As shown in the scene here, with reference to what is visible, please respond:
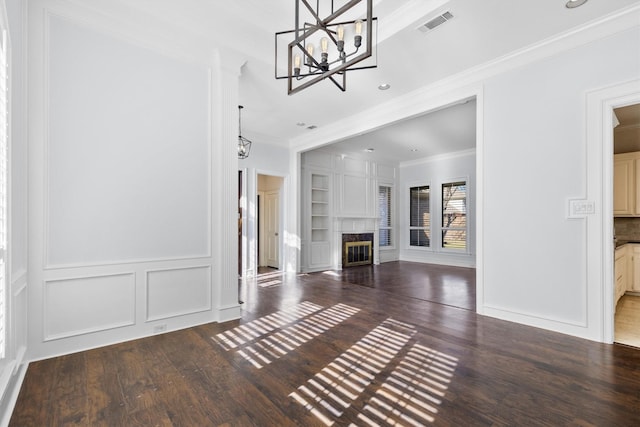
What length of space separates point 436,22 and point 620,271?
4.57 meters

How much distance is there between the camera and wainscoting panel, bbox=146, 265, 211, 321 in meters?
3.20

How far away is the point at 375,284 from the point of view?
5.80 metres

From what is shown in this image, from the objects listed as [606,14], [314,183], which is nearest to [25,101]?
[606,14]

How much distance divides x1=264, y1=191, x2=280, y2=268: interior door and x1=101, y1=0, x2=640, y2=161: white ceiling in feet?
10.6

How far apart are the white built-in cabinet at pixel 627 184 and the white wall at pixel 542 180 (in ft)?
11.1

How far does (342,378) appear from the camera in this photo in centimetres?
232

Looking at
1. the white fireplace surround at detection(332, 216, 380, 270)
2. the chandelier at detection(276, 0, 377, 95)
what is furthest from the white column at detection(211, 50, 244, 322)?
the white fireplace surround at detection(332, 216, 380, 270)

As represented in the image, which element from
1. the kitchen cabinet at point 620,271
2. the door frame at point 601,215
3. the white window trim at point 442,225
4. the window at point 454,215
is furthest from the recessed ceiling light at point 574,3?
the window at point 454,215

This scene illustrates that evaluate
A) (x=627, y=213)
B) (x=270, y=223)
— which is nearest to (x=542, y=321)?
(x=627, y=213)

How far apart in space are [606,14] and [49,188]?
523 centimetres

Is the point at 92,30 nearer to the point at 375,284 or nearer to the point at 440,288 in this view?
the point at 375,284

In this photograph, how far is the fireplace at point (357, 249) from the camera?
7.94 metres

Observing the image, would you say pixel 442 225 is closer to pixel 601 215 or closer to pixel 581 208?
pixel 581 208

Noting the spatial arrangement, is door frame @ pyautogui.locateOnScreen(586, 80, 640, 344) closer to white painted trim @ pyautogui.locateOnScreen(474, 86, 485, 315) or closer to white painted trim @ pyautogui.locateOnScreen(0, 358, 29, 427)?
white painted trim @ pyautogui.locateOnScreen(474, 86, 485, 315)
